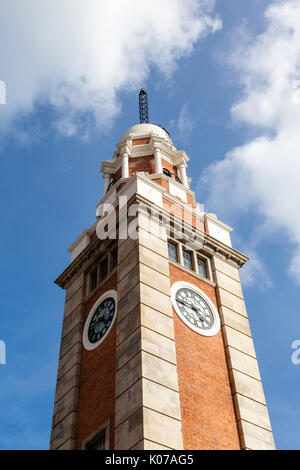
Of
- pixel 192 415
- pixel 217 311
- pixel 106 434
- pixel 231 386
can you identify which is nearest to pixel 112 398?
pixel 106 434

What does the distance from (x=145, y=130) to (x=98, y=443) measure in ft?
75.6

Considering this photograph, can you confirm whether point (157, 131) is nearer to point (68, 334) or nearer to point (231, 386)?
point (68, 334)

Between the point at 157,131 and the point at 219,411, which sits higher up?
the point at 157,131

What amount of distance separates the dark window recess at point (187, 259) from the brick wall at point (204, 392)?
3.99 meters

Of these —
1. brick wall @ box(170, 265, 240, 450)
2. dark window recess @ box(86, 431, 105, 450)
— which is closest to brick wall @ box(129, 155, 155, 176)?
brick wall @ box(170, 265, 240, 450)

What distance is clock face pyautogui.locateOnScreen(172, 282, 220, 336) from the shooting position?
92.2 ft

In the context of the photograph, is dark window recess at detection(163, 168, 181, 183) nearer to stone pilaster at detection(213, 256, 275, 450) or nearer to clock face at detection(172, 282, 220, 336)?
stone pilaster at detection(213, 256, 275, 450)

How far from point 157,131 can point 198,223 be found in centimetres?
1067

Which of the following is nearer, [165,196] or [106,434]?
[106,434]

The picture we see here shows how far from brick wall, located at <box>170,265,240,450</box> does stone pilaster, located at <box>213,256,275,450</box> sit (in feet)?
1.12

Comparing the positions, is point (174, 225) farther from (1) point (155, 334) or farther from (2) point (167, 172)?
(1) point (155, 334)

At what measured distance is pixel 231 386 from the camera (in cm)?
2700
